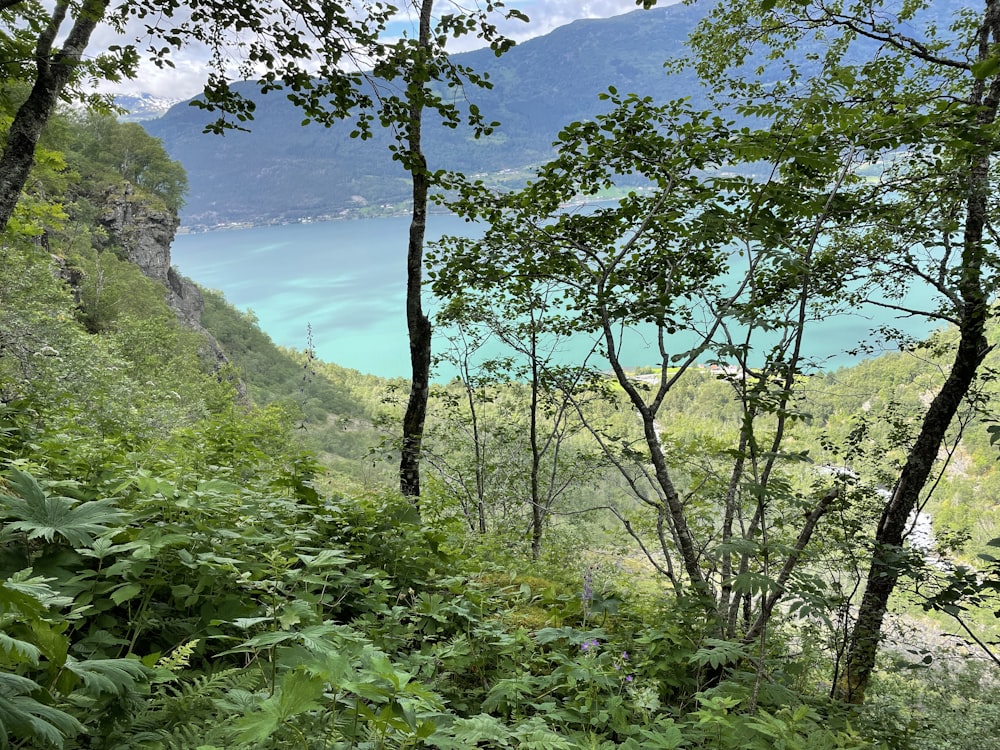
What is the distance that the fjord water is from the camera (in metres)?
93.2

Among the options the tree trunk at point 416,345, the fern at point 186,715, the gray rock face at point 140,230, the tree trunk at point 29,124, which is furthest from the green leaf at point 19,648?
the gray rock face at point 140,230

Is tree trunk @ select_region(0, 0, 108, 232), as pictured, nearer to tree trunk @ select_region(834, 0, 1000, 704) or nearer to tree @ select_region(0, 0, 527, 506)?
tree @ select_region(0, 0, 527, 506)

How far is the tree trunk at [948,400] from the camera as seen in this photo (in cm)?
462

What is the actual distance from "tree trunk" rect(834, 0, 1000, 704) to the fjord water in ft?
129

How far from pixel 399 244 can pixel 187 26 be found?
150m

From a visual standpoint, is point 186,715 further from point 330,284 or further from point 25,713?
point 330,284

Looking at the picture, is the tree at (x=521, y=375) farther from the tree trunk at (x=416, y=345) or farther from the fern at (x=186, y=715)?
the fern at (x=186, y=715)

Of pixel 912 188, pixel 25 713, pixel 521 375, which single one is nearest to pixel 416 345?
pixel 521 375

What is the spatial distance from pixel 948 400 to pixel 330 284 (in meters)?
131

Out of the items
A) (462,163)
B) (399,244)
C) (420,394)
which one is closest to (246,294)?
(399,244)

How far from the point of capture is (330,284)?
127m

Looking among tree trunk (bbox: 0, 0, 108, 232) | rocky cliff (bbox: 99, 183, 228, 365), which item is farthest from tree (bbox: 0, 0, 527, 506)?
rocky cliff (bbox: 99, 183, 228, 365)

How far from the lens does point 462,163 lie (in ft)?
497

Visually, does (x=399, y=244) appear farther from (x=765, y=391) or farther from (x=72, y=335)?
(x=765, y=391)
